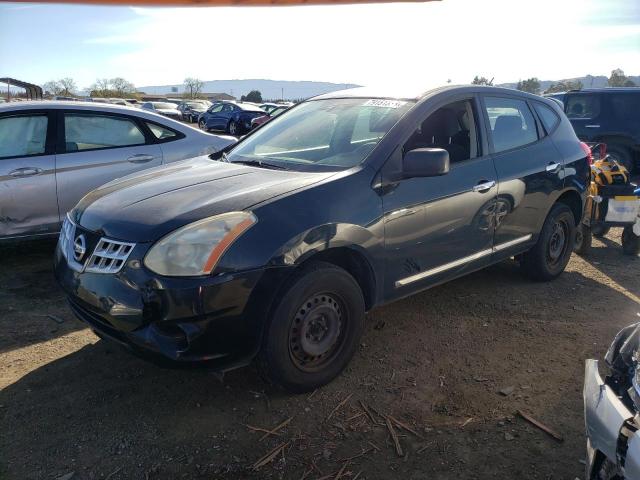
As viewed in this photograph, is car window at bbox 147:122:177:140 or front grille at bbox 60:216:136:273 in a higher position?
car window at bbox 147:122:177:140

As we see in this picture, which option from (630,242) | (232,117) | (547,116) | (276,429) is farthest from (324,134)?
(232,117)

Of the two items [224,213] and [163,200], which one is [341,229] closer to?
[224,213]

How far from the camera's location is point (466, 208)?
3.79 m

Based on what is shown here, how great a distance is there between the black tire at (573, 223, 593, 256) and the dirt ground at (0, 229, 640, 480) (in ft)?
5.69

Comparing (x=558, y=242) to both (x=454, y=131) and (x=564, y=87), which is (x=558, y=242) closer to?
(x=454, y=131)

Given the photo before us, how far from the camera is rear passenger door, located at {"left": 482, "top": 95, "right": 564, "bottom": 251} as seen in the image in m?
4.17

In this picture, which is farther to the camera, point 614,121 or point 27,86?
point 27,86

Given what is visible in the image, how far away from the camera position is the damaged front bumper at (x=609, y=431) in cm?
176

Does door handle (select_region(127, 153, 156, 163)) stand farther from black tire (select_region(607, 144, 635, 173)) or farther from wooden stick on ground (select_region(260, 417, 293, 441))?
black tire (select_region(607, 144, 635, 173))

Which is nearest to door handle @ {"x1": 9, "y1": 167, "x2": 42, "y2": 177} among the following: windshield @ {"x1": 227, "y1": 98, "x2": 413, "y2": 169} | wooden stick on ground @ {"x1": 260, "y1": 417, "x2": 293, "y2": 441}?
windshield @ {"x1": 227, "y1": 98, "x2": 413, "y2": 169}

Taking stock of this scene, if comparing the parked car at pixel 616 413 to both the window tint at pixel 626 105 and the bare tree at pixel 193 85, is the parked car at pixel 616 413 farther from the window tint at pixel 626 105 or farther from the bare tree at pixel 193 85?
the bare tree at pixel 193 85

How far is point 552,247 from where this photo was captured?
502 cm

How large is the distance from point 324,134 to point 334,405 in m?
1.89

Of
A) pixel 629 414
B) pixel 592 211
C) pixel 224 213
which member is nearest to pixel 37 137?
pixel 224 213
